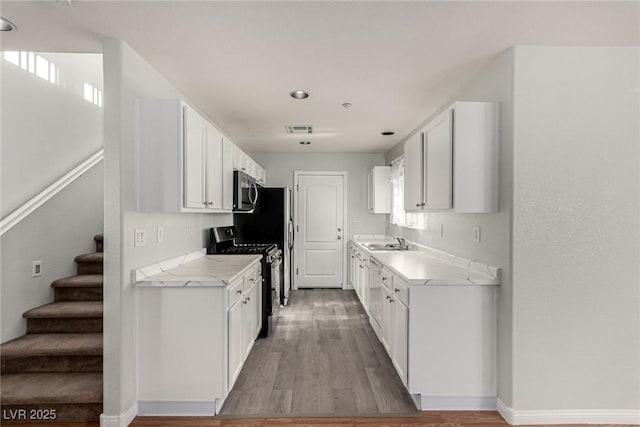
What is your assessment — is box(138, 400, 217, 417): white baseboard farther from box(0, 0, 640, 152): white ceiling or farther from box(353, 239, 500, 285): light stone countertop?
box(0, 0, 640, 152): white ceiling

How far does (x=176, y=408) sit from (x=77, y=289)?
4.69 ft

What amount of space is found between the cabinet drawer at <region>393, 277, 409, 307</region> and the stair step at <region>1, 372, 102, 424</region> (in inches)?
81.1

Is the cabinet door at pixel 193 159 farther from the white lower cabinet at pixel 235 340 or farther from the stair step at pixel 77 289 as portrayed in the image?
the stair step at pixel 77 289

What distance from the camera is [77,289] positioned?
118 inches

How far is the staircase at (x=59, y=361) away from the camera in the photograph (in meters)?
2.21

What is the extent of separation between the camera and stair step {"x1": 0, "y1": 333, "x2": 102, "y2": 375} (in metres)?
2.43

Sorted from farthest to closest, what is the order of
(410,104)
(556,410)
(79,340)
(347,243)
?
(347,243) → (410,104) → (79,340) → (556,410)

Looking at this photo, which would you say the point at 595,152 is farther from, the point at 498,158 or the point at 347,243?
the point at 347,243

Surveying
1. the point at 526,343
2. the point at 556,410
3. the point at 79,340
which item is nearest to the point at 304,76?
the point at 526,343

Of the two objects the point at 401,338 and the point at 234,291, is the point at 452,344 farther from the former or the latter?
the point at 234,291

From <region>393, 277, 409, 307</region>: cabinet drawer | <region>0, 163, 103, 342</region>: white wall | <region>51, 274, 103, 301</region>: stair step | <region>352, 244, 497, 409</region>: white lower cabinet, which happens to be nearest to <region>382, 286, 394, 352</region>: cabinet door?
<region>393, 277, 409, 307</region>: cabinet drawer

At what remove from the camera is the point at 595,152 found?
7.23 ft

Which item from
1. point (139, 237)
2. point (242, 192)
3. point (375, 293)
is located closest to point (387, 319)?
point (375, 293)

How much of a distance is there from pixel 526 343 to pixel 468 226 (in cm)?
93
